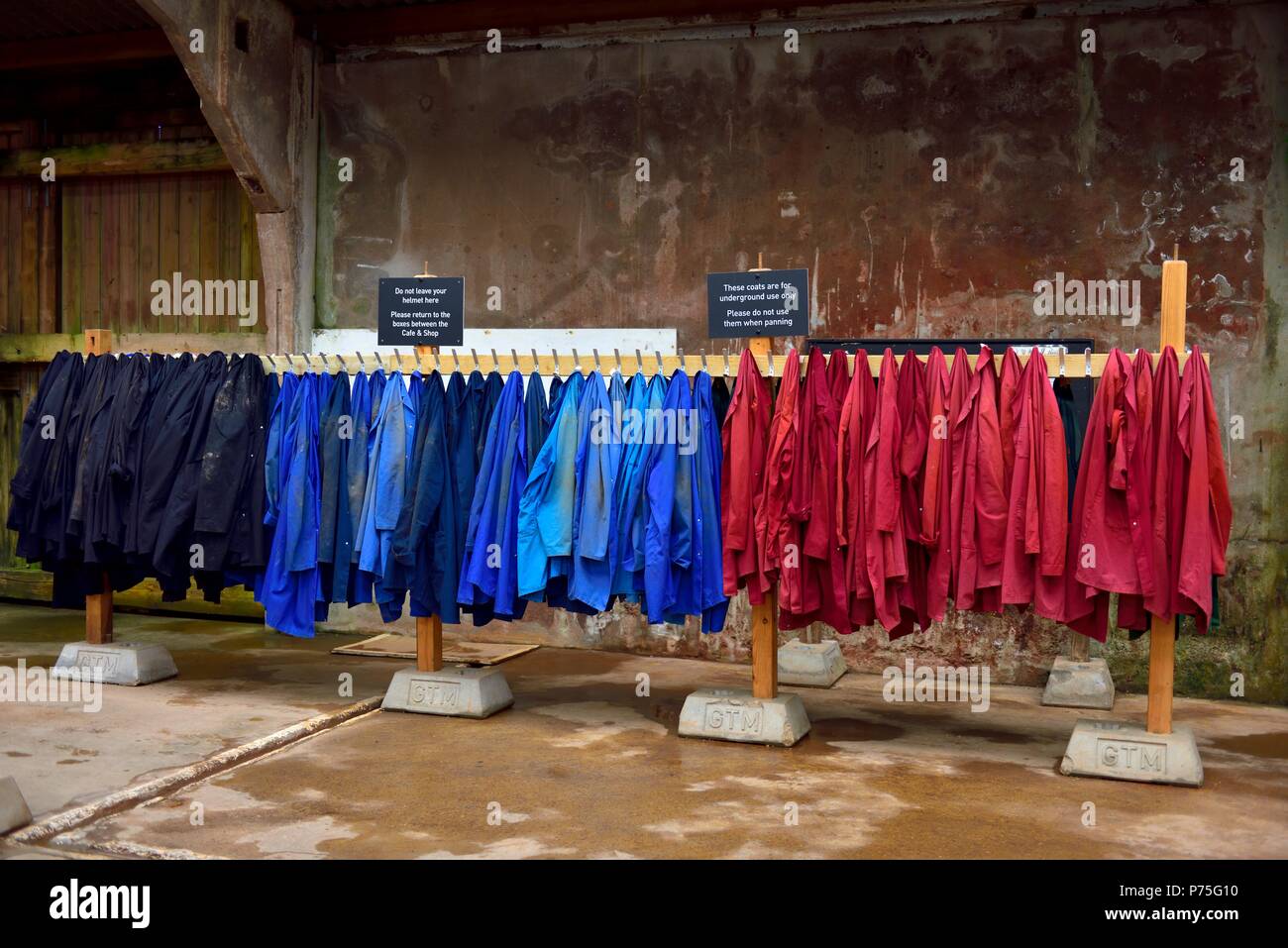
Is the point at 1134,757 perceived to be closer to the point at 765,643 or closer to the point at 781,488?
the point at 765,643

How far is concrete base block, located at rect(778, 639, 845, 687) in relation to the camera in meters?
6.99

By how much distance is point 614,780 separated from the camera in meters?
5.04

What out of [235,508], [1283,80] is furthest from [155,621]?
[1283,80]

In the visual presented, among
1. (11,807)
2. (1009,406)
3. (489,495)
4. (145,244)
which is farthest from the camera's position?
(145,244)

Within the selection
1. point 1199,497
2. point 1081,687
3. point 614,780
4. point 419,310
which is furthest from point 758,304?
point 1081,687

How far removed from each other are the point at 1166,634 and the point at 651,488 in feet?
7.31

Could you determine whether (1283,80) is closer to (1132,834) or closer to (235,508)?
(1132,834)

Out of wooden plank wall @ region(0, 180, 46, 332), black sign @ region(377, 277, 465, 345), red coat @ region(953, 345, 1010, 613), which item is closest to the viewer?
red coat @ region(953, 345, 1010, 613)

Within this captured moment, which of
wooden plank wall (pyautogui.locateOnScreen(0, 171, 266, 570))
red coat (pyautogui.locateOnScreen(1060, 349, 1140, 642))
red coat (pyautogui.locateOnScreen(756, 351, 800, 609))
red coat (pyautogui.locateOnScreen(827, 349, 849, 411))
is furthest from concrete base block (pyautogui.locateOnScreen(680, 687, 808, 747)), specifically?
wooden plank wall (pyautogui.locateOnScreen(0, 171, 266, 570))

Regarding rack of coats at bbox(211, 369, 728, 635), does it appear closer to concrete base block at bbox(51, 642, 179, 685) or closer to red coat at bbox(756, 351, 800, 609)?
red coat at bbox(756, 351, 800, 609)

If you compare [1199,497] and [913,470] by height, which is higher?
[913,470]

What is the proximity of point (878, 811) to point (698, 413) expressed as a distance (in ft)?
6.28

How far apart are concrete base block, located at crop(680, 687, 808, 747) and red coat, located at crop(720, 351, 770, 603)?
20.8 inches

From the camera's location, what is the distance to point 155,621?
882 centimetres
